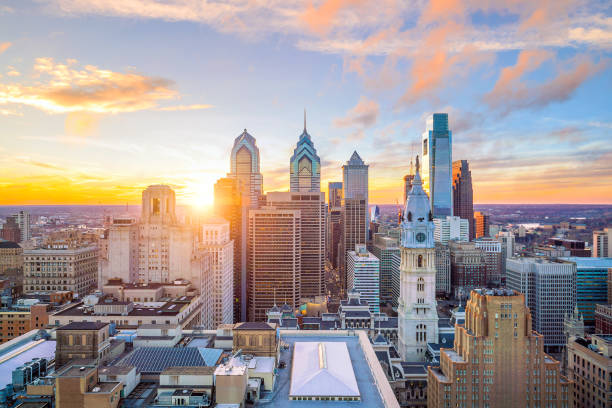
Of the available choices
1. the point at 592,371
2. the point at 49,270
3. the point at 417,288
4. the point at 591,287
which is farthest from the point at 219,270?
the point at 591,287

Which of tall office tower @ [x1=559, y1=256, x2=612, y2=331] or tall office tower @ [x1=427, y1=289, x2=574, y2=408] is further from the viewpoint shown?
tall office tower @ [x1=559, y1=256, x2=612, y2=331]

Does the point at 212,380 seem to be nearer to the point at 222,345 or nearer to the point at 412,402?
the point at 222,345

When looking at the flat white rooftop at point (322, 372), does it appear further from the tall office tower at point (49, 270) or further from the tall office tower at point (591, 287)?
the tall office tower at point (591, 287)

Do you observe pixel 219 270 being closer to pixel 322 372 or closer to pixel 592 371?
pixel 322 372

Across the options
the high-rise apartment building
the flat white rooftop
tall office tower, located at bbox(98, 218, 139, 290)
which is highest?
tall office tower, located at bbox(98, 218, 139, 290)

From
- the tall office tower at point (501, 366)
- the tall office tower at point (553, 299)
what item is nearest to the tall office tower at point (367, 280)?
the tall office tower at point (553, 299)

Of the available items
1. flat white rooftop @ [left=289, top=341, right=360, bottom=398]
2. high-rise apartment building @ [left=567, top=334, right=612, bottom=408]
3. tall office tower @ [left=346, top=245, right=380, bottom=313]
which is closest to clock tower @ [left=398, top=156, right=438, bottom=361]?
high-rise apartment building @ [left=567, top=334, right=612, bottom=408]

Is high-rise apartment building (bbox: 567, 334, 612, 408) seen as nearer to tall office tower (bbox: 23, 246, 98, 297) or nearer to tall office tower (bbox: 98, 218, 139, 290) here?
tall office tower (bbox: 98, 218, 139, 290)
